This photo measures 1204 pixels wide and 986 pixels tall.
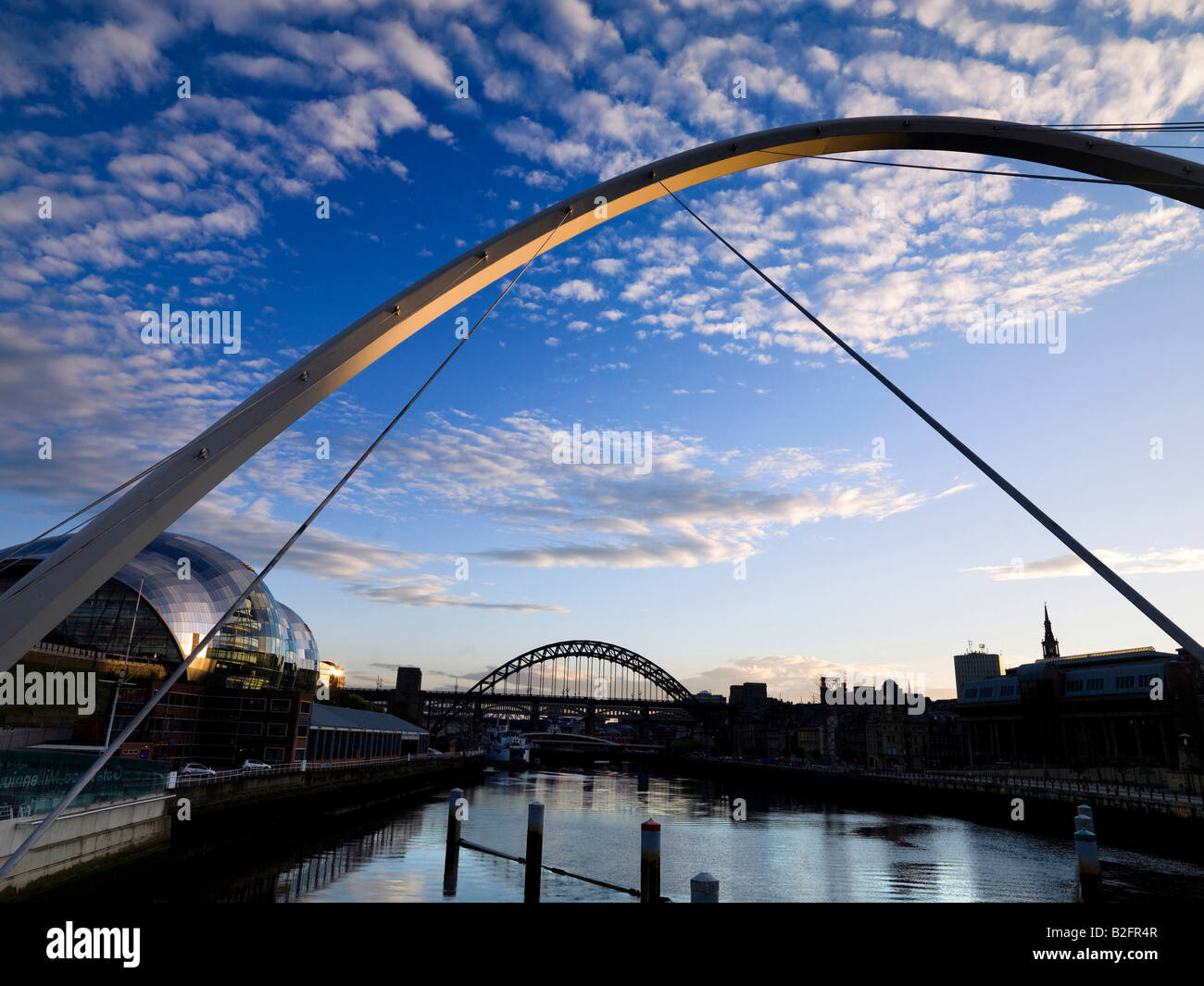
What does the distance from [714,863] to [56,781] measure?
2285 centimetres

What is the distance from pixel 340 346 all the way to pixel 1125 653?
380 ft

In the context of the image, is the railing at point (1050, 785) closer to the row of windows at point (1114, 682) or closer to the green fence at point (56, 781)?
the row of windows at point (1114, 682)

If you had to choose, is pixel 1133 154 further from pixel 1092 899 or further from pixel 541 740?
pixel 541 740

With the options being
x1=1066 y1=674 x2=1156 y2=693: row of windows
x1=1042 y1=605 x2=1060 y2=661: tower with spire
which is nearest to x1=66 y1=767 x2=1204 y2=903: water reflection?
x1=1066 y1=674 x2=1156 y2=693: row of windows

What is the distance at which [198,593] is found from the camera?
49625 millimetres

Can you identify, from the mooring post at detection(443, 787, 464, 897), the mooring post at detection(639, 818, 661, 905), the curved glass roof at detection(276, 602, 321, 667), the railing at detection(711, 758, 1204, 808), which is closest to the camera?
the mooring post at detection(639, 818, 661, 905)

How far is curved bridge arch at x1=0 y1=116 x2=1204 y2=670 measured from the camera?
13.4 feet

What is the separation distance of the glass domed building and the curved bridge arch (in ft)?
139

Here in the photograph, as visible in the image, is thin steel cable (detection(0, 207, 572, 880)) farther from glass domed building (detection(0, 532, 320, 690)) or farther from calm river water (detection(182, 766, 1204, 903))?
glass domed building (detection(0, 532, 320, 690))

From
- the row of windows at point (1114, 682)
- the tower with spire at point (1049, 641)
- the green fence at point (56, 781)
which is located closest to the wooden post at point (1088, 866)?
the green fence at point (56, 781)

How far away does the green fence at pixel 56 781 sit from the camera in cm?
1421

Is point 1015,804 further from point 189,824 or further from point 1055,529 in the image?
point 1055,529

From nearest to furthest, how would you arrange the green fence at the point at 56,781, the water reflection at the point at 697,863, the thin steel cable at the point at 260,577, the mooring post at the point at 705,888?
the thin steel cable at the point at 260,577 < the mooring post at the point at 705,888 < the green fence at the point at 56,781 < the water reflection at the point at 697,863

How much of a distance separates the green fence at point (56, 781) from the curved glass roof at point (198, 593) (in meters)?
27.5
